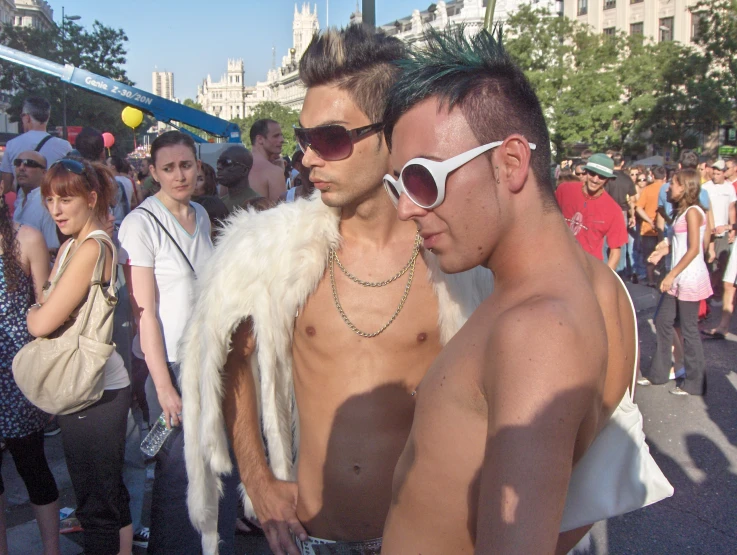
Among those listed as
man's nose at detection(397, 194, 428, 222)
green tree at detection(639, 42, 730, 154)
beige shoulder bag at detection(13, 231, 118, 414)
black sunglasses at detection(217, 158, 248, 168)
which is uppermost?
green tree at detection(639, 42, 730, 154)

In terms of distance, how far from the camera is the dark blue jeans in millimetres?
3291

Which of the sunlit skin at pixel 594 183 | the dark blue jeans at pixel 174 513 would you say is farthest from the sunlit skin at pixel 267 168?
the dark blue jeans at pixel 174 513

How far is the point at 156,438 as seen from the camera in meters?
3.39

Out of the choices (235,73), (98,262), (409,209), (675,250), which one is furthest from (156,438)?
(235,73)

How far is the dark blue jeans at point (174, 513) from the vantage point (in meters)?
3.29

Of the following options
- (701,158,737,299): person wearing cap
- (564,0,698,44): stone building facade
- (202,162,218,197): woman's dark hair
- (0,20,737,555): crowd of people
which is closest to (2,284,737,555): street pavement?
(0,20,737,555): crowd of people

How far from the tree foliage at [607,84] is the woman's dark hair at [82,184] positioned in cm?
3077

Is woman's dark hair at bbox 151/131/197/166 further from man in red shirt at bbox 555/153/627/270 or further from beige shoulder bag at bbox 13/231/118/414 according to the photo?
man in red shirt at bbox 555/153/627/270

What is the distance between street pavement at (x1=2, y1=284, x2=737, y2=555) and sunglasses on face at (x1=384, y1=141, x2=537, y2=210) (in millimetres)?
1900

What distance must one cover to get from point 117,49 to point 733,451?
4185 centimetres

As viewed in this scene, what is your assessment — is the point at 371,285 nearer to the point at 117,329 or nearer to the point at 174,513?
the point at 174,513

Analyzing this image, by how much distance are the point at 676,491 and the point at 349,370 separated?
10.5 ft

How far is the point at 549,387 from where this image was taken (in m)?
1.09

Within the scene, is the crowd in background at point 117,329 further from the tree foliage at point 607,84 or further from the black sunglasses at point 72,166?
the tree foliage at point 607,84
